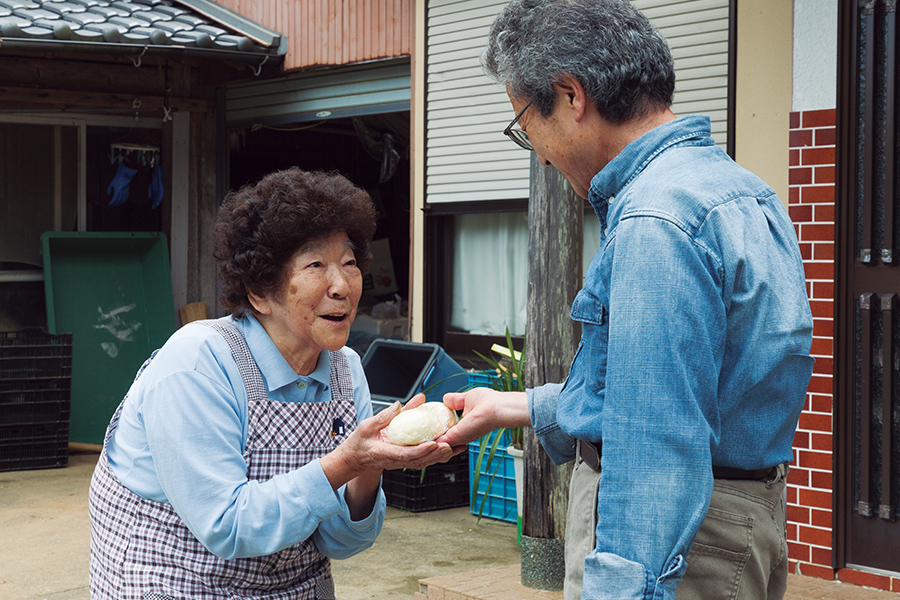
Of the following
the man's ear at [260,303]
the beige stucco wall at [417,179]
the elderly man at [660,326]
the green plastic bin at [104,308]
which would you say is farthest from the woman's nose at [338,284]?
the green plastic bin at [104,308]

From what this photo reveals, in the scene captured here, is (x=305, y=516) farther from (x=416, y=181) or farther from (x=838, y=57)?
(x=416, y=181)

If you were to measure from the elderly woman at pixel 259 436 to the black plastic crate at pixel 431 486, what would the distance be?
3.94 m

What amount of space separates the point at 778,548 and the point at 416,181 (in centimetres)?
574

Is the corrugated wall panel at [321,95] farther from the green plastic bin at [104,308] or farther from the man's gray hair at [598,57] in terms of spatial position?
the man's gray hair at [598,57]

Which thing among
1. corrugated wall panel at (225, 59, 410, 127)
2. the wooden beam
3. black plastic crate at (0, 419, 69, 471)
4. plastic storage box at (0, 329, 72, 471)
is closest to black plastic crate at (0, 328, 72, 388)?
plastic storage box at (0, 329, 72, 471)

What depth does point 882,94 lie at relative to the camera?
4531 millimetres

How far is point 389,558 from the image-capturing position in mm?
5422

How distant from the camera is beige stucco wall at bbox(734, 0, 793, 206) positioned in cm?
486

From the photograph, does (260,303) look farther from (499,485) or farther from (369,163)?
(369,163)

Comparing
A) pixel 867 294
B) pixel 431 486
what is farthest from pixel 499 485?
pixel 867 294

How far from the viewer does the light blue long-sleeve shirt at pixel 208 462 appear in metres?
2.06

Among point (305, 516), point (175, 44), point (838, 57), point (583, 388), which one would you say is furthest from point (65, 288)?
point (583, 388)

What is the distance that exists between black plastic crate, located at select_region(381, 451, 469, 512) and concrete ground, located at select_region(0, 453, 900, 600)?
0.07 m

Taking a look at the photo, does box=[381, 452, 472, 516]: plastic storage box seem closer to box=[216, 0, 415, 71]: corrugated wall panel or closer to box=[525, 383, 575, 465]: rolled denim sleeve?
box=[216, 0, 415, 71]: corrugated wall panel
